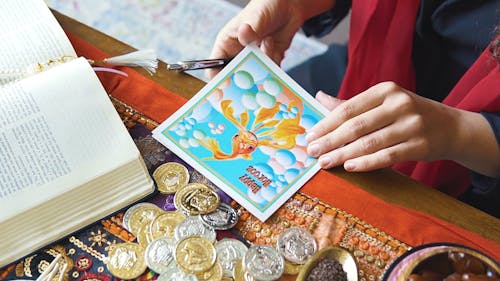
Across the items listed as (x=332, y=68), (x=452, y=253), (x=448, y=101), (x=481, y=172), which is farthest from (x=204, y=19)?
(x=452, y=253)

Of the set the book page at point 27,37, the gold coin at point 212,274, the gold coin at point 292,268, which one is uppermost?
the book page at point 27,37

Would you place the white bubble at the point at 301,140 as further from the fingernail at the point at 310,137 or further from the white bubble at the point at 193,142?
the white bubble at the point at 193,142

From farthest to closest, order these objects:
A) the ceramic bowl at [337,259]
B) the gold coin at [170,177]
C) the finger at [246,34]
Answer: the finger at [246,34] → the gold coin at [170,177] → the ceramic bowl at [337,259]

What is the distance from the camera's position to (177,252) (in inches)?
23.0

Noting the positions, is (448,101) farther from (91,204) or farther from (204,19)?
(204,19)

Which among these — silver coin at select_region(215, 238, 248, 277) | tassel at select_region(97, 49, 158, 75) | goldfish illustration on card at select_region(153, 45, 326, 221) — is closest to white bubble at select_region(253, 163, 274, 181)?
goldfish illustration on card at select_region(153, 45, 326, 221)

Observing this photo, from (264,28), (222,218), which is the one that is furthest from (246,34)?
(222,218)

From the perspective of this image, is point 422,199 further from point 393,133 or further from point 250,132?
point 250,132

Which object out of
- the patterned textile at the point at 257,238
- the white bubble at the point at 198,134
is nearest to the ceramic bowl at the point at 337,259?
the patterned textile at the point at 257,238

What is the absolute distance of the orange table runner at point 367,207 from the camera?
24.1 inches

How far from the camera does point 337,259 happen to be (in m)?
0.57

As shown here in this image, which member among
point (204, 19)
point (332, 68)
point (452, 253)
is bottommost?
point (204, 19)

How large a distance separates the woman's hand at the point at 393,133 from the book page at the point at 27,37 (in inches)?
16.0

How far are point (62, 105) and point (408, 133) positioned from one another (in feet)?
1.55
